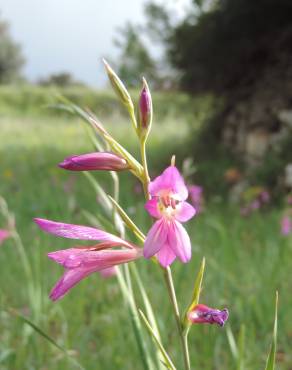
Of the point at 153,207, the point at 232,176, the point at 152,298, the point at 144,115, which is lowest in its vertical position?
the point at 152,298

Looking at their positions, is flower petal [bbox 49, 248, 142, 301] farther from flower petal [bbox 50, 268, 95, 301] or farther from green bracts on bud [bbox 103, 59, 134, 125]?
green bracts on bud [bbox 103, 59, 134, 125]

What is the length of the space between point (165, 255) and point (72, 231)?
122 millimetres

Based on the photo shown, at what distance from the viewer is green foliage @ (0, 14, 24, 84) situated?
29322mm

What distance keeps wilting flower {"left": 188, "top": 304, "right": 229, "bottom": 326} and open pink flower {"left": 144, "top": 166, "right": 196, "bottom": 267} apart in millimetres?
85

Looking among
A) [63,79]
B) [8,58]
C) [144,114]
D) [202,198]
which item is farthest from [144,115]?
[63,79]

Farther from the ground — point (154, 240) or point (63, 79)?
point (63, 79)

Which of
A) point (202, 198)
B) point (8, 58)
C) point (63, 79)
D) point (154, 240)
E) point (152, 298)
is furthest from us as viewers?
point (63, 79)

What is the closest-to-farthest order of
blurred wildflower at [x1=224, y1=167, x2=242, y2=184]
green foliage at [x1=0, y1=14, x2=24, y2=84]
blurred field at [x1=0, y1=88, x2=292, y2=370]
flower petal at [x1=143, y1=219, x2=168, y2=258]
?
flower petal at [x1=143, y1=219, x2=168, y2=258] → blurred field at [x1=0, y1=88, x2=292, y2=370] → blurred wildflower at [x1=224, y1=167, x2=242, y2=184] → green foliage at [x1=0, y1=14, x2=24, y2=84]

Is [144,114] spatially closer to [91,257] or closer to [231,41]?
[91,257]

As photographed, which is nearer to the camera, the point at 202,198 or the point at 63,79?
the point at 202,198

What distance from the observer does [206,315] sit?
2.12 ft

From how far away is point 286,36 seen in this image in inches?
179

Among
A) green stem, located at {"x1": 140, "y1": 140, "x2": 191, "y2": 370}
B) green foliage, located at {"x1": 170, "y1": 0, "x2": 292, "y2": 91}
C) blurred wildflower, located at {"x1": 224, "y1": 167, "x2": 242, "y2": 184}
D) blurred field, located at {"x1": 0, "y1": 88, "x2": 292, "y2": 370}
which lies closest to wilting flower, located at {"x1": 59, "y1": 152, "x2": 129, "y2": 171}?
green stem, located at {"x1": 140, "y1": 140, "x2": 191, "y2": 370}

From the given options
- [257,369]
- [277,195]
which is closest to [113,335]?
[257,369]
